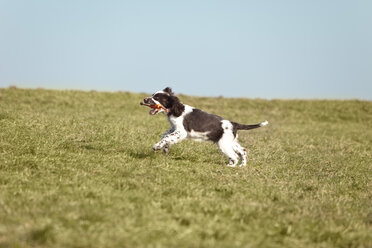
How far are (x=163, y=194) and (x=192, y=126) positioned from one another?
3.96 meters

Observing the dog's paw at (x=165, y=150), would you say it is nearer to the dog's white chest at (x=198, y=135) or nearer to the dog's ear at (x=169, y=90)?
the dog's white chest at (x=198, y=135)

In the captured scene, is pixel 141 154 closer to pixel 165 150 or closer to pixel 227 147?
pixel 165 150

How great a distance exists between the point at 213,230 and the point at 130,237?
4.14 feet

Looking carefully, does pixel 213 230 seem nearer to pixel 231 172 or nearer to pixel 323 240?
pixel 323 240

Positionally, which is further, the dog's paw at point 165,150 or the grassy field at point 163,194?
the dog's paw at point 165,150

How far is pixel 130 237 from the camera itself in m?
5.73

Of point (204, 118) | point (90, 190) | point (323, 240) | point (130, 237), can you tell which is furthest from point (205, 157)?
point (130, 237)

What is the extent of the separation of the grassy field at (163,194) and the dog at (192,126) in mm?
575

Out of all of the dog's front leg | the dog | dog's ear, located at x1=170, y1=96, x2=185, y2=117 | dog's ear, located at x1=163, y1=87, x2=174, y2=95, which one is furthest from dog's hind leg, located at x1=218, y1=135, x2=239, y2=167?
dog's ear, located at x1=163, y1=87, x2=174, y2=95

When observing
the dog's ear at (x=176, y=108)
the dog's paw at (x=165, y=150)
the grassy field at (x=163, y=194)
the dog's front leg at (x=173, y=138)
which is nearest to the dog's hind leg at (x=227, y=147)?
the grassy field at (x=163, y=194)

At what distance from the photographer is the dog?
11.7m

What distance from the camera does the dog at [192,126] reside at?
11.7 meters

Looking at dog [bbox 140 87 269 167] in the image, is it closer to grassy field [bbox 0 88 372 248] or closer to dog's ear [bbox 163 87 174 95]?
dog's ear [bbox 163 87 174 95]

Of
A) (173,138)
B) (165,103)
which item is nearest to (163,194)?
(173,138)
